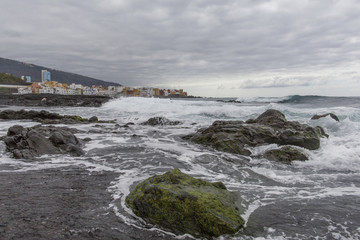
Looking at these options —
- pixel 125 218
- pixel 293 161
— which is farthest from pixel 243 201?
pixel 293 161

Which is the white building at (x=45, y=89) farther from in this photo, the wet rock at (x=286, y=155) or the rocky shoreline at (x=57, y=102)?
the wet rock at (x=286, y=155)

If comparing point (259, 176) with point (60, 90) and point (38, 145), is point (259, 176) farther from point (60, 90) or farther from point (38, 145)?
point (60, 90)

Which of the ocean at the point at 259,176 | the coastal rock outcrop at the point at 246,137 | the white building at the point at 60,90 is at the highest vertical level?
the white building at the point at 60,90

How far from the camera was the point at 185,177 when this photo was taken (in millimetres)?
4895

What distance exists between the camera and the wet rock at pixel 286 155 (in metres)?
8.60

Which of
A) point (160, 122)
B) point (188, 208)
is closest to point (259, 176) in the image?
point (188, 208)

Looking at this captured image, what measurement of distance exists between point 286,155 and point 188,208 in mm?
5923

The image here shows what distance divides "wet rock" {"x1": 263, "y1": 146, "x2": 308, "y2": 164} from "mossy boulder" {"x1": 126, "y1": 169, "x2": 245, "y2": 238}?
15.0ft

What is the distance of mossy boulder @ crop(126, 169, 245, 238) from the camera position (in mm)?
3744

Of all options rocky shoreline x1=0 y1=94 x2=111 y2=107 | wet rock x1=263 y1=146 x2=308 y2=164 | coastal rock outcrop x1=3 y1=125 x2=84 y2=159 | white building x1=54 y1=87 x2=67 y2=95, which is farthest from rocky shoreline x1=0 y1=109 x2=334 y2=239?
white building x1=54 y1=87 x2=67 y2=95

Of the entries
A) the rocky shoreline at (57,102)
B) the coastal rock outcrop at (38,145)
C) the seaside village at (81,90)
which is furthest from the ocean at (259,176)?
the seaside village at (81,90)

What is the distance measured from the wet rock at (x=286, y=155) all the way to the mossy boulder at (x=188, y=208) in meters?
4.56

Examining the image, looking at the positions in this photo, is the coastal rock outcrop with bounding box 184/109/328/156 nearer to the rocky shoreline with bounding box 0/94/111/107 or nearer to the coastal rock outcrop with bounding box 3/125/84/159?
the coastal rock outcrop with bounding box 3/125/84/159

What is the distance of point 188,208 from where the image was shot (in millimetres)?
3891
